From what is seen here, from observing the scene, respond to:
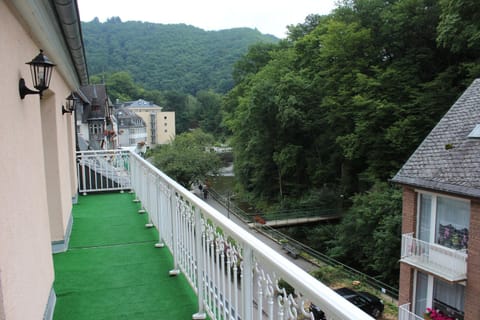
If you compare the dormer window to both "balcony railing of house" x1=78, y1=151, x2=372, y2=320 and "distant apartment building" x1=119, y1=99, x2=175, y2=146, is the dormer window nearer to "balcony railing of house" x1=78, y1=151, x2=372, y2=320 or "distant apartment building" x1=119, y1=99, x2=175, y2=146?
"balcony railing of house" x1=78, y1=151, x2=372, y2=320

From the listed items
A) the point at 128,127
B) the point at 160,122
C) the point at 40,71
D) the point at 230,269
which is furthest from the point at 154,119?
the point at 230,269

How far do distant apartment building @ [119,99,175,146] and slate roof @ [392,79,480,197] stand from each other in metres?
61.1

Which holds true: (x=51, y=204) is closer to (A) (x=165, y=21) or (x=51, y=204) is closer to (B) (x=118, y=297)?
(B) (x=118, y=297)

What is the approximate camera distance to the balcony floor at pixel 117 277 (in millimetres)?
3023

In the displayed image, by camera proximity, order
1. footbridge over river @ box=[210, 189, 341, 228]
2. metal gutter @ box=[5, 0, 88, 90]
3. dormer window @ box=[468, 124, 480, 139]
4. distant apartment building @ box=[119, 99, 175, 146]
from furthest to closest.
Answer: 1. distant apartment building @ box=[119, 99, 175, 146]
2. footbridge over river @ box=[210, 189, 341, 228]
3. dormer window @ box=[468, 124, 480, 139]
4. metal gutter @ box=[5, 0, 88, 90]

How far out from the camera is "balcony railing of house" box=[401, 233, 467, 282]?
9.10 m

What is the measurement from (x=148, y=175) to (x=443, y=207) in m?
8.38

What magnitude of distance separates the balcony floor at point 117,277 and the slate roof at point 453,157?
25.5 ft

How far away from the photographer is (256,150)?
2927 cm

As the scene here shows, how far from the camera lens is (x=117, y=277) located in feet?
12.2

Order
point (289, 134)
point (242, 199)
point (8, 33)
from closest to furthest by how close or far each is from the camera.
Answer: point (8, 33)
point (289, 134)
point (242, 199)

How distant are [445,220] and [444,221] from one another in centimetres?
6

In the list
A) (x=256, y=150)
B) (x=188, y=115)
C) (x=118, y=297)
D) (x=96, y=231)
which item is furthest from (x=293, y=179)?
(x=188, y=115)

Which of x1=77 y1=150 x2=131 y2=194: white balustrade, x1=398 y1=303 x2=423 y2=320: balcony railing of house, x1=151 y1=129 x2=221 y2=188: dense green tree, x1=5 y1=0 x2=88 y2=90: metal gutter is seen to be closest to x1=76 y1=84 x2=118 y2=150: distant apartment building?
x1=151 y1=129 x2=221 y2=188: dense green tree
